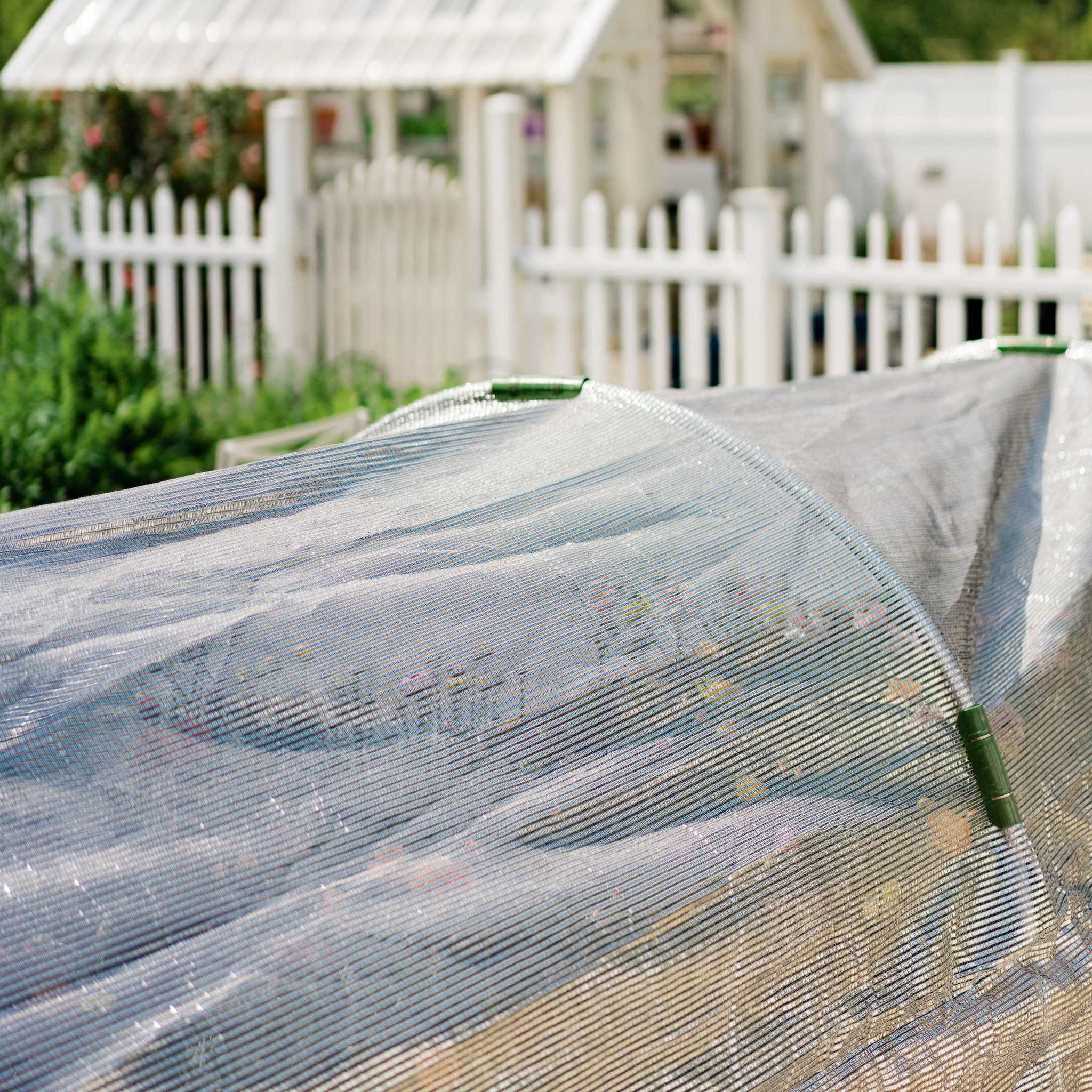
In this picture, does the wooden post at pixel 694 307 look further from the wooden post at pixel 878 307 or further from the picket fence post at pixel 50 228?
the picket fence post at pixel 50 228

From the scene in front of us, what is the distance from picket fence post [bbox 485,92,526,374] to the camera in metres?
6.71

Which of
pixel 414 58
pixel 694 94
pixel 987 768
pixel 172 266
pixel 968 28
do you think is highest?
pixel 968 28

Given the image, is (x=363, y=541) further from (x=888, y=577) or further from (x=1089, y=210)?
(x=1089, y=210)

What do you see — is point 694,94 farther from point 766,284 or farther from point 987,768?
point 987,768

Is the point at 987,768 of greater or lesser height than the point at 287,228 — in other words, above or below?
below

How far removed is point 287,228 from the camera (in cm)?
745

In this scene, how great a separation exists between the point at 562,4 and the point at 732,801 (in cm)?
727

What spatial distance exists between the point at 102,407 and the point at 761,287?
249 cm

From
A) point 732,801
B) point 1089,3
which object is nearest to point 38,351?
point 732,801

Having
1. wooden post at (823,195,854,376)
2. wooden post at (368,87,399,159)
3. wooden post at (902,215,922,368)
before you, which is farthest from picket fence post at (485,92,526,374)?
wooden post at (368,87,399,159)

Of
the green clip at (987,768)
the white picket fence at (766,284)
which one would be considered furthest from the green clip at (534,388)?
the white picket fence at (766,284)

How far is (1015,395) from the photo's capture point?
275cm

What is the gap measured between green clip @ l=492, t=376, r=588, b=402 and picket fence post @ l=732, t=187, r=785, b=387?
333cm

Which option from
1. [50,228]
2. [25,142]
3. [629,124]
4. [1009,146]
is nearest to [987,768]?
[50,228]
